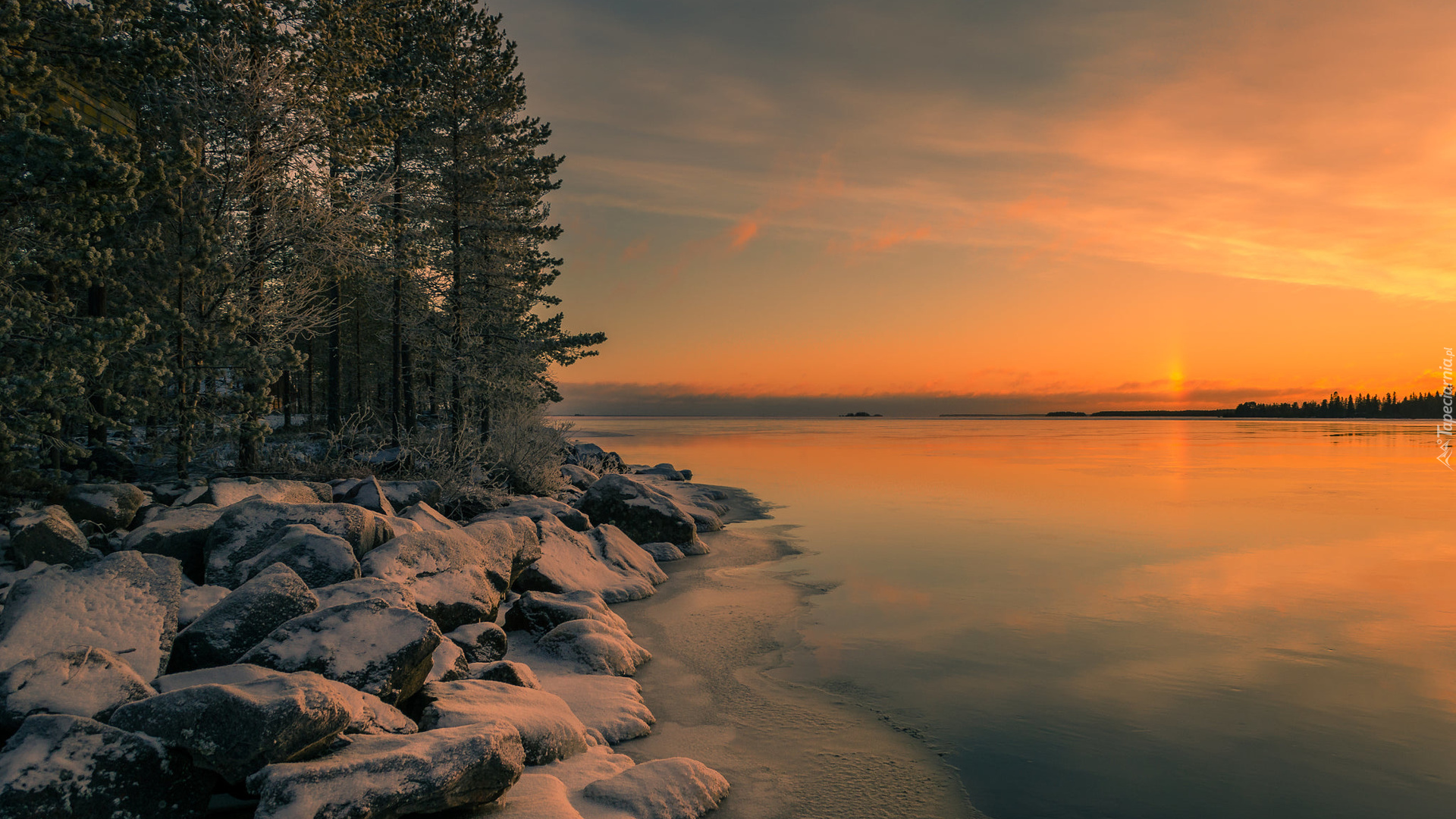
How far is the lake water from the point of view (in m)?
5.70

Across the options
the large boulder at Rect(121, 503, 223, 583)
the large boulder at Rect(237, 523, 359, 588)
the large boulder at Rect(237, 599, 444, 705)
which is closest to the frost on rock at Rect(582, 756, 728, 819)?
the large boulder at Rect(237, 599, 444, 705)

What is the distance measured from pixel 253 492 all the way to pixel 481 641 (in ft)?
17.4

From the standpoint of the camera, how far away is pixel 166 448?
12.7m

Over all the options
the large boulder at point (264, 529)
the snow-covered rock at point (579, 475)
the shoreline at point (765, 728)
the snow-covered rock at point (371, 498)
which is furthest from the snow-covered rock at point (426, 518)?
the snow-covered rock at point (579, 475)

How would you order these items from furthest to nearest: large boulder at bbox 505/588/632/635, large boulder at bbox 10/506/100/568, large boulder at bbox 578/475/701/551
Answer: large boulder at bbox 578/475/701/551, large boulder at bbox 505/588/632/635, large boulder at bbox 10/506/100/568

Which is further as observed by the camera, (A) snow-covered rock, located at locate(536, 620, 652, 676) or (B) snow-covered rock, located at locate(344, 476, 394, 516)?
(B) snow-covered rock, located at locate(344, 476, 394, 516)

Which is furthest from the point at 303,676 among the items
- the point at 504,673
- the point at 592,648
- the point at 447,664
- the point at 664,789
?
the point at 592,648

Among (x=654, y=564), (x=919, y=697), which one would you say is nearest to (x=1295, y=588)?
(x=919, y=697)

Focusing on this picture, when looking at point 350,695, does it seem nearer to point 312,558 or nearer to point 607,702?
point 607,702

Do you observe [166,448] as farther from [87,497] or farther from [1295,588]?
[1295,588]

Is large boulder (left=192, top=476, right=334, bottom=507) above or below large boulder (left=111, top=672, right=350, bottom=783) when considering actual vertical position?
above

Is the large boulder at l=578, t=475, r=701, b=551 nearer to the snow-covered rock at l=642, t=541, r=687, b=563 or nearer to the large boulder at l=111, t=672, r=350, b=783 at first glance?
the snow-covered rock at l=642, t=541, r=687, b=563

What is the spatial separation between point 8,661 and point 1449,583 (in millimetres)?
18559

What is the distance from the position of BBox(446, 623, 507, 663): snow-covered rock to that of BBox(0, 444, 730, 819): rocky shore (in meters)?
0.02
